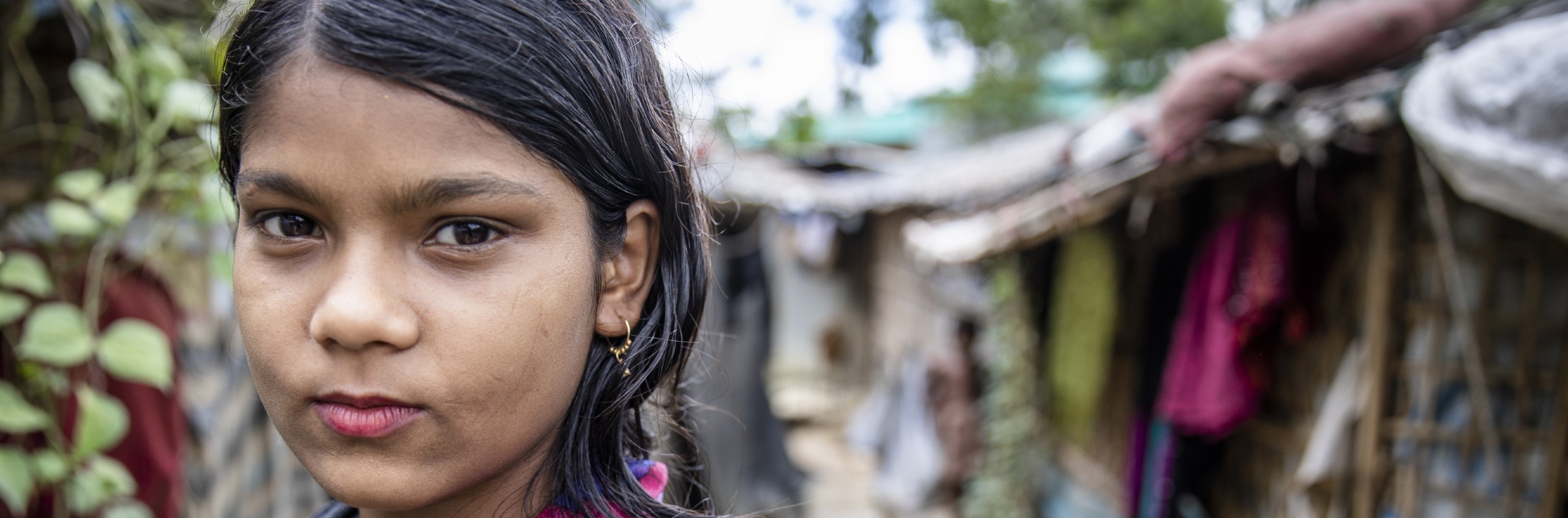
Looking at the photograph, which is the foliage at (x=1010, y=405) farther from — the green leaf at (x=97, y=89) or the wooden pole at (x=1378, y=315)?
the green leaf at (x=97, y=89)

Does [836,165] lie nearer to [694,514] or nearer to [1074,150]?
[1074,150]

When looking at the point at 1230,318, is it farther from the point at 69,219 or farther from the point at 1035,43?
the point at 1035,43

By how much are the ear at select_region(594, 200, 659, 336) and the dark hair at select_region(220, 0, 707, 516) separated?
0.01 m

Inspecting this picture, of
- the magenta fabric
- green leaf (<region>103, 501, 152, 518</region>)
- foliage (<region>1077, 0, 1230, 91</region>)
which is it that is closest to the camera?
green leaf (<region>103, 501, 152, 518</region>)

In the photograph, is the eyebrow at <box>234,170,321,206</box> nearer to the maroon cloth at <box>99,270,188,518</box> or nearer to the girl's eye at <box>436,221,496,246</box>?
the girl's eye at <box>436,221,496,246</box>

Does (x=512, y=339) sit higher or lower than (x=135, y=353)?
higher

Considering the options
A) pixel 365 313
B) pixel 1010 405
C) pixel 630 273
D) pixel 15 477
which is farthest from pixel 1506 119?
pixel 1010 405

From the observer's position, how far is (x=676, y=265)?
3.28ft

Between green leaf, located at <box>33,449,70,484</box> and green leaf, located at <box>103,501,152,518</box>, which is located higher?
green leaf, located at <box>33,449,70,484</box>

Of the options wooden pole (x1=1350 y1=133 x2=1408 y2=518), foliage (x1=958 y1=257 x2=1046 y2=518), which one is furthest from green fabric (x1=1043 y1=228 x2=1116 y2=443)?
wooden pole (x1=1350 y1=133 x2=1408 y2=518)

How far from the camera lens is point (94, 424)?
1415 mm

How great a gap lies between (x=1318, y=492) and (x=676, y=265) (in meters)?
2.98

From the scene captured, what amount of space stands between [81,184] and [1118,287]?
14.4 ft

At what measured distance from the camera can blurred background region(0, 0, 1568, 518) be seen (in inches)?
63.7
